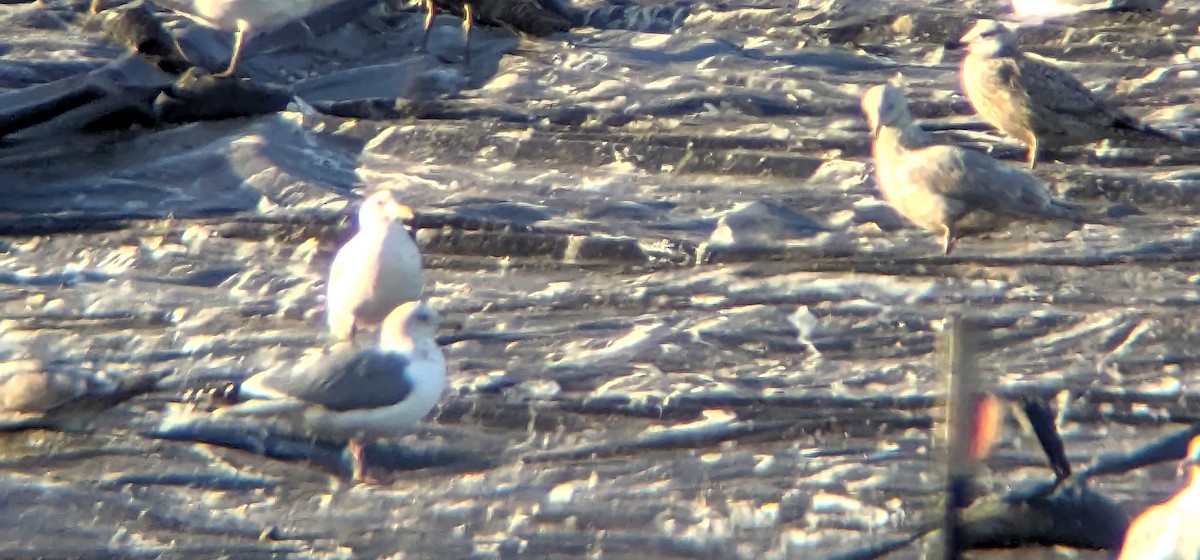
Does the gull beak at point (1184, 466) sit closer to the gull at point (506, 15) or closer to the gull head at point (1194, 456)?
the gull head at point (1194, 456)

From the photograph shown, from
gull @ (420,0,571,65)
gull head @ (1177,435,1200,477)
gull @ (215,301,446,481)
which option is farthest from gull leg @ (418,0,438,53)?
gull head @ (1177,435,1200,477)

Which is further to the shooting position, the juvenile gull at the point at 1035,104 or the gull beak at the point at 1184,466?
the juvenile gull at the point at 1035,104

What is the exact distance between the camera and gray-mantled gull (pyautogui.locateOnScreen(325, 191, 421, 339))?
4.97 metres

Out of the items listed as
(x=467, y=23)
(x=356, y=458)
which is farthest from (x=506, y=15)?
(x=356, y=458)

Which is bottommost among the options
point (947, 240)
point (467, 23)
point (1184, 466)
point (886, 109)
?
Answer: point (947, 240)

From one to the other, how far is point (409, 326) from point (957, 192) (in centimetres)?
214

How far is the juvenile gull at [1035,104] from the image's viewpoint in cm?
647

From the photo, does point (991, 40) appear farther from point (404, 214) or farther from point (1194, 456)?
point (1194, 456)

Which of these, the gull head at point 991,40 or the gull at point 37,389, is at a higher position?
the gull head at point 991,40

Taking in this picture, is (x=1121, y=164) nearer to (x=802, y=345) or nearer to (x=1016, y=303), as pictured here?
(x=1016, y=303)

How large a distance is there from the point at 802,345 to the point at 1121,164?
2.27 m

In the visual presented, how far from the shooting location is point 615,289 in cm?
527

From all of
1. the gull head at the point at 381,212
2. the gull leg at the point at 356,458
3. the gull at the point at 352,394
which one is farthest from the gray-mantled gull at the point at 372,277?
the gull leg at the point at 356,458

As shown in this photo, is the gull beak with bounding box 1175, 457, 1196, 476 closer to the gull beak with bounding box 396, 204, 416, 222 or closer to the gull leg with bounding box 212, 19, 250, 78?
the gull beak with bounding box 396, 204, 416, 222
